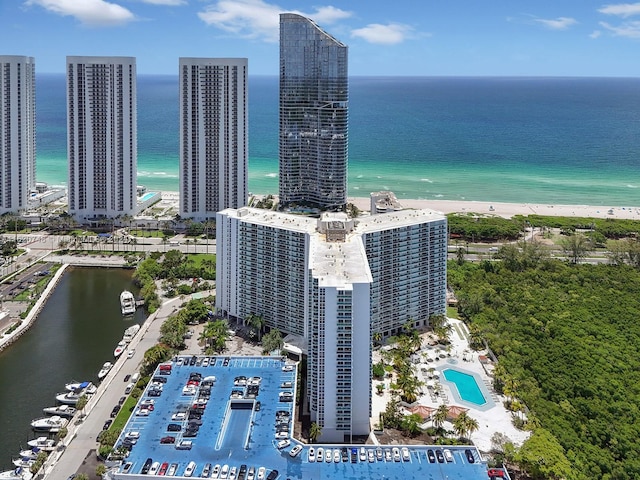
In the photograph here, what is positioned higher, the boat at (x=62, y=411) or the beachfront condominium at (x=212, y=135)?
the beachfront condominium at (x=212, y=135)

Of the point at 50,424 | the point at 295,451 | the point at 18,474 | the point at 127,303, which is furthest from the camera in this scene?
the point at 127,303

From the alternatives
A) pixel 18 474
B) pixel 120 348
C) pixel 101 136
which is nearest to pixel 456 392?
pixel 120 348

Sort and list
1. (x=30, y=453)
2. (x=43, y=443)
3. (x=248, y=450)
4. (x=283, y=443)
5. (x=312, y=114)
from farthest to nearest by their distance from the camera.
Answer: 1. (x=312, y=114)
2. (x=43, y=443)
3. (x=30, y=453)
4. (x=283, y=443)
5. (x=248, y=450)

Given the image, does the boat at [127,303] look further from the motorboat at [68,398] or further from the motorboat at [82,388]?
the motorboat at [68,398]

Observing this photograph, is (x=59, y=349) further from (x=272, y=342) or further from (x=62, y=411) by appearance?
(x=272, y=342)

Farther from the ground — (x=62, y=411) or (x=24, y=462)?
(x=62, y=411)

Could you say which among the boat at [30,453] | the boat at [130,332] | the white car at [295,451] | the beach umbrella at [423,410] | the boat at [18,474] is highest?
the boat at [130,332]

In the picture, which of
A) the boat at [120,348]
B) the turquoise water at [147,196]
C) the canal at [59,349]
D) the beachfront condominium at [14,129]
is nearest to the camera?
the canal at [59,349]

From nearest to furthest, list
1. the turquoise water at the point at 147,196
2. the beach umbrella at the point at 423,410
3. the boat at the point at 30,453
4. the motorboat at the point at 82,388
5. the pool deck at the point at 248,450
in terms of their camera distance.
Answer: the pool deck at the point at 248,450 → the boat at the point at 30,453 → the beach umbrella at the point at 423,410 → the motorboat at the point at 82,388 → the turquoise water at the point at 147,196

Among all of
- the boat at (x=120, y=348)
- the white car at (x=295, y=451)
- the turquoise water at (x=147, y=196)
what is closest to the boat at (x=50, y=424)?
the boat at (x=120, y=348)
